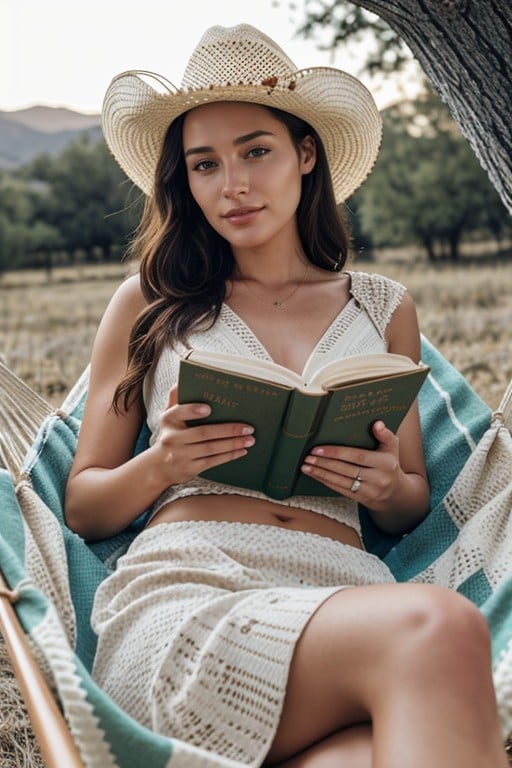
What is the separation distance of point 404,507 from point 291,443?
0.51 metres

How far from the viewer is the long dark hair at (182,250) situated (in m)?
2.04

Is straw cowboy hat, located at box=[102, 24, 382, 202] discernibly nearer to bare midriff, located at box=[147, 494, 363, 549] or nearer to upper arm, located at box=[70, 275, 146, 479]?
upper arm, located at box=[70, 275, 146, 479]

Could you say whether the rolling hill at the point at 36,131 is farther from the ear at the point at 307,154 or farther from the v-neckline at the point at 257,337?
the v-neckline at the point at 257,337

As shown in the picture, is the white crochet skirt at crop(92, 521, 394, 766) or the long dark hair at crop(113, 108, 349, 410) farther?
the long dark hair at crop(113, 108, 349, 410)

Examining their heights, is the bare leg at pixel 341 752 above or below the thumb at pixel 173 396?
below

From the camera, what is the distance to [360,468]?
1.78 meters

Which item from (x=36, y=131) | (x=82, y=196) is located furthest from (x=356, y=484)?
(x=82, y=196)

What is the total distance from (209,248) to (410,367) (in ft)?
2.47

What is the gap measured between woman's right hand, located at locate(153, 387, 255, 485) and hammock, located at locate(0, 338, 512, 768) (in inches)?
11.9

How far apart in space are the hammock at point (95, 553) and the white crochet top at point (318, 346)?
0.22 m

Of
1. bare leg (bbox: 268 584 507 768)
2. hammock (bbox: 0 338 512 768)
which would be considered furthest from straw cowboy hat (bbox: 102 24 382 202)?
bare leg (bbox: 268 584 507 768)

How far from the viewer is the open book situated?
5.15 feet

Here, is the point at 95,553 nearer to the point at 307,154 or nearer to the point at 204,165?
the point at 204,165

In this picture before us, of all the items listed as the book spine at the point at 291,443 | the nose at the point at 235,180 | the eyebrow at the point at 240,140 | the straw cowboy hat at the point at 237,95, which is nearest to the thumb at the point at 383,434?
the book spine at the point at 291,443
